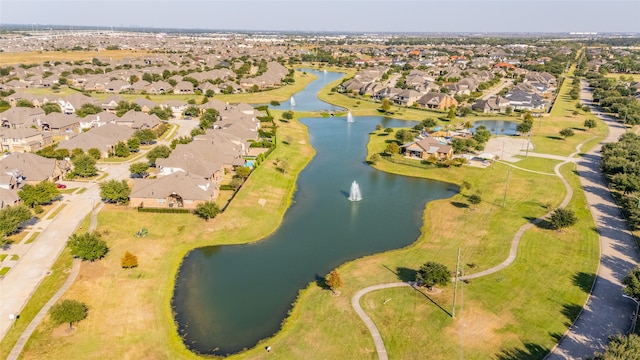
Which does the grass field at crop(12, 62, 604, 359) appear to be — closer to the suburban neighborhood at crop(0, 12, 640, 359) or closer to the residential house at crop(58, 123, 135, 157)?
the suburban neighborhood at crop(0, 12, 640, 359)

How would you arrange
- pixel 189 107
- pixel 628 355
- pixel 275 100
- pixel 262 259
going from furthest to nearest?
pixel 275 100
pixel 189 107
pixel 262 259
pixel 628 355

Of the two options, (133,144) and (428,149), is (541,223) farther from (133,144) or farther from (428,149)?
(133,144)

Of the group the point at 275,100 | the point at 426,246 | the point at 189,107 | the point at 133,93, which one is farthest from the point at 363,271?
the point at 133,93

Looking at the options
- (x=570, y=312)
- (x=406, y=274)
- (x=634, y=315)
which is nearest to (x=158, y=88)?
(x=406, y=274)

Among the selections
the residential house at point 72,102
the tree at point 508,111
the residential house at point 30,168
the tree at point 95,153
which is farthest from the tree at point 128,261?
the tree at point 508,111

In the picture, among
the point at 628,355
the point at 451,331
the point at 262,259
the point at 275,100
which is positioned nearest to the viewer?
the point at 628,355

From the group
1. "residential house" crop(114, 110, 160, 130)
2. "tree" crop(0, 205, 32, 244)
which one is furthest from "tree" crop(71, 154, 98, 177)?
"residential house" crop(114, 110, 160, 130)

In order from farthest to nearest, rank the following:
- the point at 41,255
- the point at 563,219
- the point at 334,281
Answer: the point at 563,219 < the point at 41,255 < the point at 334,281

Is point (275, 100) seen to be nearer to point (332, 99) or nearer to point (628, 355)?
point (332, 99)
